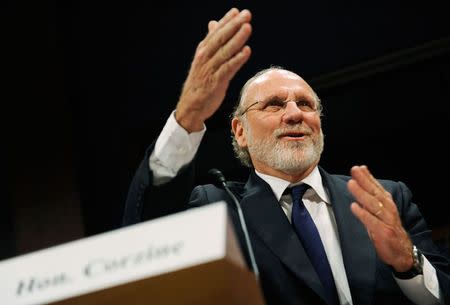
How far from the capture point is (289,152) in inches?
58.3

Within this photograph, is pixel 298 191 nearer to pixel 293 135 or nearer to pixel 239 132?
pixel 293 135

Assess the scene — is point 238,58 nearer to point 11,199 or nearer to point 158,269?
point 158,269

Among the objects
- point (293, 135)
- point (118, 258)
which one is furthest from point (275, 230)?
point (118, 258)

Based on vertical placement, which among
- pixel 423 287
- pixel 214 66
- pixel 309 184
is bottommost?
pixel 423 287

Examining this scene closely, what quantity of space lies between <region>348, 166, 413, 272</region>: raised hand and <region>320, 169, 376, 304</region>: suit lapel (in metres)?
0.12

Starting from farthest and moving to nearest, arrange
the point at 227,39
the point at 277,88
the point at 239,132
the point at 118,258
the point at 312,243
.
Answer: the point at 239,132 → the point at 277,88 → the point at 312,243 → the point at 227,39 → the point at 118,258

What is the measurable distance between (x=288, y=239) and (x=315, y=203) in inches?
6.9

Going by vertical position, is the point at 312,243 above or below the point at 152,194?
below

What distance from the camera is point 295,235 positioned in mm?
1279

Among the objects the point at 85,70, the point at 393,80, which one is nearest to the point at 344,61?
the point at 393,80

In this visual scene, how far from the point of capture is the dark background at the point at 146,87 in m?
2.23

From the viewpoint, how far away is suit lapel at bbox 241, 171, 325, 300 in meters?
1.21

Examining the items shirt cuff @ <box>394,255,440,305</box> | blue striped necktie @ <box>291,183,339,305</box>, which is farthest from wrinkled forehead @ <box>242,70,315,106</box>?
shirt cuff @ <box>394,255,440,305</box>

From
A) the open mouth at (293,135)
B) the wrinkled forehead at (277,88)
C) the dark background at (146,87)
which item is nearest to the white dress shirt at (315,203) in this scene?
the open mouth at (293,135)
